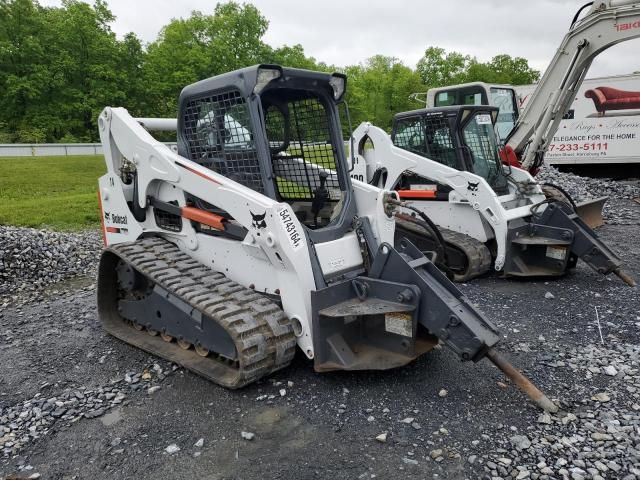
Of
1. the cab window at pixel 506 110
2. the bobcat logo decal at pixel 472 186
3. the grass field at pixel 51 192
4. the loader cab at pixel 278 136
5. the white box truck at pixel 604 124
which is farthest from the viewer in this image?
the white box truck at pixel 604 124

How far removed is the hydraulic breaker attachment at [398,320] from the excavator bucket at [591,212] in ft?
21.0

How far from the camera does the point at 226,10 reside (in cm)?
4222

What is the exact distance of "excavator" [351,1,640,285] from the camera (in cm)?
632

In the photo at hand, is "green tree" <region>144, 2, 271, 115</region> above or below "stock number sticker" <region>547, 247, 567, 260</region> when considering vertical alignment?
above

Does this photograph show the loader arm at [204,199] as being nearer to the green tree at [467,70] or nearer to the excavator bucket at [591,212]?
the excavator bucket at [591,212]

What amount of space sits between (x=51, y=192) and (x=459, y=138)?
1147cm

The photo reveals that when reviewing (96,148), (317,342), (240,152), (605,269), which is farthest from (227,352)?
(96,148)

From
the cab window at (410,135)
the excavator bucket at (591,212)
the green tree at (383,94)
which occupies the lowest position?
the excavator bucket at (591,212)

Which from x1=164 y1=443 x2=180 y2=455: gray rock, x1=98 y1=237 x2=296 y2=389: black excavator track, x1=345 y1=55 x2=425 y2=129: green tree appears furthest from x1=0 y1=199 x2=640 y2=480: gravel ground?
x1=345 y1=55 x2=425 y2=129: green tree

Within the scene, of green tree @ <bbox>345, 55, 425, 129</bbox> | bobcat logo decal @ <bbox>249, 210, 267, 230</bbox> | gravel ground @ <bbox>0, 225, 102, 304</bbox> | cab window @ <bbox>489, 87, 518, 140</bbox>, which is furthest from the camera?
green tree @ <bbox>345, 55, 425, 129</bbox>

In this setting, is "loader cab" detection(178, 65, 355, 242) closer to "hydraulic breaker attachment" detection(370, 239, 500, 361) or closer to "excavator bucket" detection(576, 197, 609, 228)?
A: "hydraulic breaker attachment" detection(370, 239, 500, 361)

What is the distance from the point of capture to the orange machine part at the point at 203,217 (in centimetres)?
405

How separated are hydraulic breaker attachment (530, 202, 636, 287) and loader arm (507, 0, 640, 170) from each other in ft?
8.38

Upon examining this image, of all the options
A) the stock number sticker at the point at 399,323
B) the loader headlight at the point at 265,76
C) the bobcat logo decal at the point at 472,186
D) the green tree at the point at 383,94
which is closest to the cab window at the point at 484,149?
the bobcat logo decal at the point at 472,186
